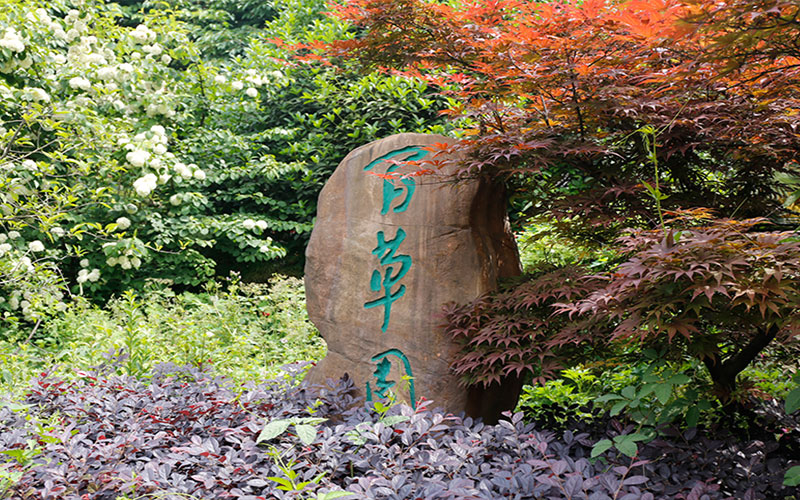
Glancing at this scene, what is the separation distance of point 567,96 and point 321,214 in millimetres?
1511

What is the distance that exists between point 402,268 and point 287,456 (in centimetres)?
112

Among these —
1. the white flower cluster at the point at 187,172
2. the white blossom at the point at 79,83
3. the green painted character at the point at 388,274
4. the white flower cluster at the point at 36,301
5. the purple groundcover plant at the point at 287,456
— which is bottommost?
the purple groundcover plant at the point at 287,456

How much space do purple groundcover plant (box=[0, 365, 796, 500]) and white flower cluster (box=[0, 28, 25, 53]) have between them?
2.55 metres

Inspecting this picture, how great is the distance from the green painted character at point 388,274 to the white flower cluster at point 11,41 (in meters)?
3.01

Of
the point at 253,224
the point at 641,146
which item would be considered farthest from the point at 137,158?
the point at 641,146

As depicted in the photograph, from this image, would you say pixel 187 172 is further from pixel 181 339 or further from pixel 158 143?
pixel 181 339

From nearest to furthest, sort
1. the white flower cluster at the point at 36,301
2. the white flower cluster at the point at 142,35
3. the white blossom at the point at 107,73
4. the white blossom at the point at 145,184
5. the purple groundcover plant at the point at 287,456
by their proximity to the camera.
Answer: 1. the purple groundcover plant at the point at 287,456
2. the white flower cluster at the point at 36,301
3. the white blossom at the point at 145,184
4. the white blossom at the point at 107,73
5. the white flower cluster at the point at 142,35

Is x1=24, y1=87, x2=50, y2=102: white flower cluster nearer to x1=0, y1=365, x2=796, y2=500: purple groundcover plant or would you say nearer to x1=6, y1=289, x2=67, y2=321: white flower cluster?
x1=6, y1=289, x2=67, y2=321: white flower cluster

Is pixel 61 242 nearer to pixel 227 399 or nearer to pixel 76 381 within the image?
pixel 76 381

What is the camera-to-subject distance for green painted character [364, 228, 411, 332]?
2.97 metres

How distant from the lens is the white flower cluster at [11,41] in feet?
13.0

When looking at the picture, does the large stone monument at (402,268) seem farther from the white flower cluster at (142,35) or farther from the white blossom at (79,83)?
the white flower cluster at (142,35)

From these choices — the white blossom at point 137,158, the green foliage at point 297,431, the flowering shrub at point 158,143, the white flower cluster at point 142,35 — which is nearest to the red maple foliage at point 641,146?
the green foliage at point 297,431

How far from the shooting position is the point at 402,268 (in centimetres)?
297
